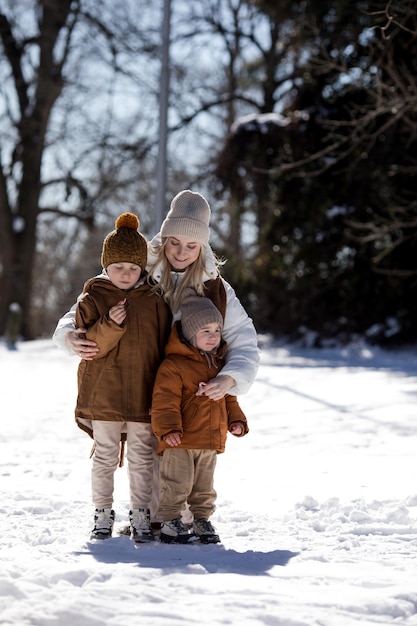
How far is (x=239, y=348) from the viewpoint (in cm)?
446

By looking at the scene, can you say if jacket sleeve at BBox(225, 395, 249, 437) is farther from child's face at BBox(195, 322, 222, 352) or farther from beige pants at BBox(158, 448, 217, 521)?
child's face at BBox(195, 322, 222, 352)

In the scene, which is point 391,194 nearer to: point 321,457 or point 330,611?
point 321,457

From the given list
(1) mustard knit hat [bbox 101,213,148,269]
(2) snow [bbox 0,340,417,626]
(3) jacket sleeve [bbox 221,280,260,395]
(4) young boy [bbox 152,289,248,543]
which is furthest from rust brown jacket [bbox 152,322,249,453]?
(2) snow [bbox 0,340,417,626]

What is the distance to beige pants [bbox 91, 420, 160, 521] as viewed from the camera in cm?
427

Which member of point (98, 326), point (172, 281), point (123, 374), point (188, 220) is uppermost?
point (188, 220)

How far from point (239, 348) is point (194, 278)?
0.41 metres

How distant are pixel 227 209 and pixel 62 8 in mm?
5812

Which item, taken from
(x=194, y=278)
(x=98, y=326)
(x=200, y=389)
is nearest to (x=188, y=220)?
(x=194, y=278)

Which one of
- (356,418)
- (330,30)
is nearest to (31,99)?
(330,30)

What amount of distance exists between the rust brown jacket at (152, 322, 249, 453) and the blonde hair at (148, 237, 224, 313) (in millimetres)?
162

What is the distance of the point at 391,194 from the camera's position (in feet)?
50.1

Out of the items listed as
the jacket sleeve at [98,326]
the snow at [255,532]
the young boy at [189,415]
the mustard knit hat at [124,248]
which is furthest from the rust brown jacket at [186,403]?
the snow at [255,532]

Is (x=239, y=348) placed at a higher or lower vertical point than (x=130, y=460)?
higher

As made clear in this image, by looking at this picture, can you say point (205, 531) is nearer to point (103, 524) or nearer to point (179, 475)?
point (179, 475)
